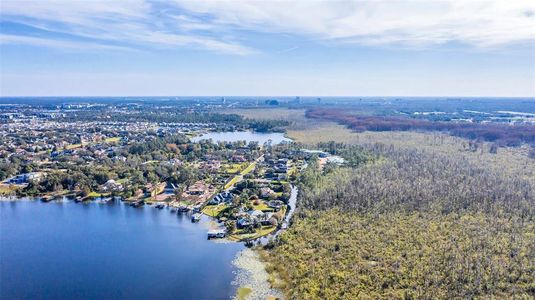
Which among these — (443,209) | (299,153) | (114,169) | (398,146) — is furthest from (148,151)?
(443,209)

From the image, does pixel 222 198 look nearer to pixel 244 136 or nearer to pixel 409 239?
pixel 409 239

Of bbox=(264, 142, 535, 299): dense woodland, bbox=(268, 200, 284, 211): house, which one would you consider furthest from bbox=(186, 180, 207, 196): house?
bbox=(264, 142, 535, 299): dense woodland

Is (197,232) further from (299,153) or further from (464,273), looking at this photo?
(299,153)

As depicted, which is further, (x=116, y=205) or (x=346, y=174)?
(x=346, y=174)

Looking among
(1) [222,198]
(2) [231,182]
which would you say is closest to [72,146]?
(2) [231,182]

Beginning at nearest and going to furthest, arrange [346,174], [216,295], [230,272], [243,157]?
[216,295], [230,272], [346,174], [243,157]

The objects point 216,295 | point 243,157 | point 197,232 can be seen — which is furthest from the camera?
point 243,157
